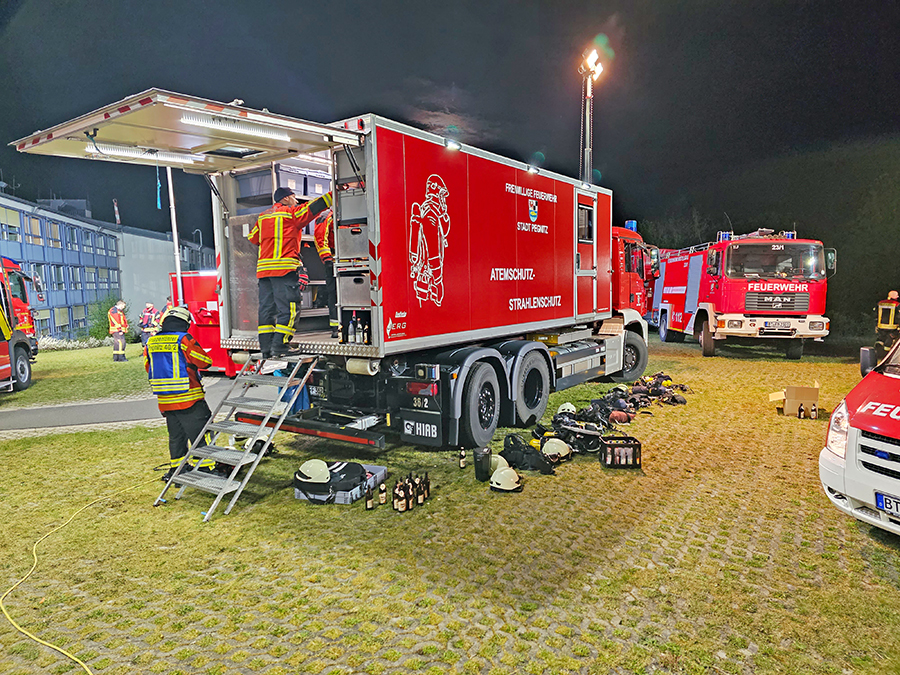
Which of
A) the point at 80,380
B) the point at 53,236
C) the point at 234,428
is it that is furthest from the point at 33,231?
the point at 234,428

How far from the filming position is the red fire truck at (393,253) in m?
5.01

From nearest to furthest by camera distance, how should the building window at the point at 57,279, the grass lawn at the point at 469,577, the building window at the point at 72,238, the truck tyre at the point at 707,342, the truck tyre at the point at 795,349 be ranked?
the grass lawn at the point at 469,577
the truck tyre at the point at 795,349
the truck tyre at the point at 707,342
the building window at the point at 57,279
the building window at the point at 72,238

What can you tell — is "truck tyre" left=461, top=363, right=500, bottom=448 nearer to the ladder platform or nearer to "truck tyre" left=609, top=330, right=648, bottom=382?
the ladder platform

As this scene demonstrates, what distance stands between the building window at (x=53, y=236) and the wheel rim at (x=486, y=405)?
28.9 metres

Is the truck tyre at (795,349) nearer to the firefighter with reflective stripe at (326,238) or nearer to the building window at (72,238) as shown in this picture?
the firefighter with reflective stripe at (326,238)

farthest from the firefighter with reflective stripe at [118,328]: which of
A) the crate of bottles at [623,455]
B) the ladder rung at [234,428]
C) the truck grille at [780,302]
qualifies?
the truck grille at [780,302]

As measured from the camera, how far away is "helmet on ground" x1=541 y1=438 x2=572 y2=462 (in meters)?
6.05

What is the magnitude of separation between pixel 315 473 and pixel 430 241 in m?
2.62

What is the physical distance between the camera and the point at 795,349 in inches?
545

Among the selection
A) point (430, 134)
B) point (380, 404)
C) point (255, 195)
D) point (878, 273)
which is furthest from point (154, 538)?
point (878, 273)

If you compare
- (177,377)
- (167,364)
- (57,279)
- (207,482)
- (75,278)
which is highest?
(75,278)

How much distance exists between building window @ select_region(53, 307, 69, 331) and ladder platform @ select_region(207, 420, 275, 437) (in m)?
27.9

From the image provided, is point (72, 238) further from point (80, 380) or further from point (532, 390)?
point (532, 390)

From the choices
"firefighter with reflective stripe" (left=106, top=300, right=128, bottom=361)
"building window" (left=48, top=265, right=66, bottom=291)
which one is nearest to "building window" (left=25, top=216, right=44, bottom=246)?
"building window" (left=48, top=265, right=66, bottom=291)
